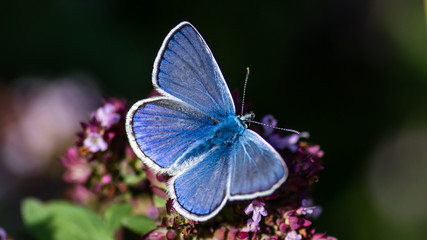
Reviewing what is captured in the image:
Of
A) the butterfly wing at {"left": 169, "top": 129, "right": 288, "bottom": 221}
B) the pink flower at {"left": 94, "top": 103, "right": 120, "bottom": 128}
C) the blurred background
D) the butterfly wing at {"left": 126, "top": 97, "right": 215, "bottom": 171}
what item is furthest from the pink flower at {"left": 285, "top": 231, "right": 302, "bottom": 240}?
the blurred background

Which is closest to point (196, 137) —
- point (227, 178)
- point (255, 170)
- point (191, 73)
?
point (191, 73)

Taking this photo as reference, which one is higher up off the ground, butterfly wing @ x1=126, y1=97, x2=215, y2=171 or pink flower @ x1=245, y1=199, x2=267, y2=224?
butterfly wing @ x1=126, y1=97, x2=215, y2=171

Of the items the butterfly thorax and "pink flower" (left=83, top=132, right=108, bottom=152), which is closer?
the butterfly thorax

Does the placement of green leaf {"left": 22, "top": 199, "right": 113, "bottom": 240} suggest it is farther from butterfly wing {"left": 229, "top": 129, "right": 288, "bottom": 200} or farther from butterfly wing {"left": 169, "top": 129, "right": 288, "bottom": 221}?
butterfly wing {"left": 229, "top": 129, "right": 288, "bottom": 200}

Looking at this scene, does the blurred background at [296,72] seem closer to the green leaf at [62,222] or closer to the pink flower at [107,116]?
the green leaf at [62,222]

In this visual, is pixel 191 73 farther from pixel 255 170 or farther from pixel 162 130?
pixel 255 170

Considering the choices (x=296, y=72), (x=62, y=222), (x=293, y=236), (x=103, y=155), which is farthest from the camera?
(x=296, y=72)

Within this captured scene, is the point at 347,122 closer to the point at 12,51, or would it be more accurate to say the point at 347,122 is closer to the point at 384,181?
the point at 384,181
